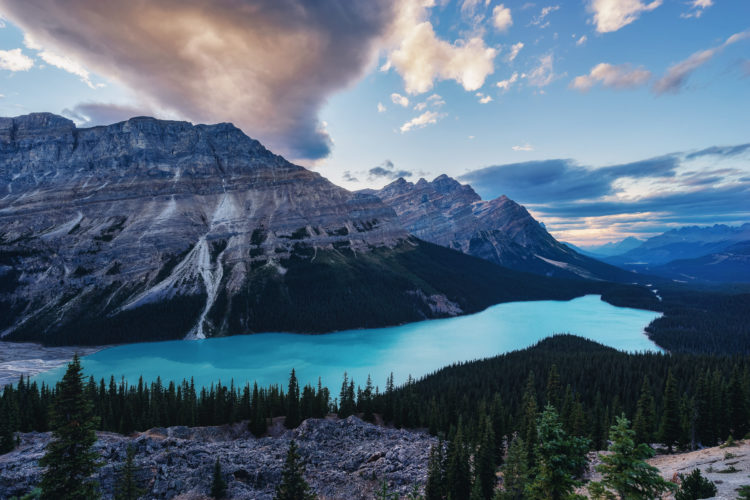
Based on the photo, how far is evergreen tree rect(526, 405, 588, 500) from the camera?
1933 centimetres

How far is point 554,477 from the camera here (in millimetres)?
19609

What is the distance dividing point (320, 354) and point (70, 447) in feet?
388

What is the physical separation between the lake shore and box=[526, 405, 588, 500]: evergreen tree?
458 ft

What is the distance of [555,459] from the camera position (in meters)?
19.2

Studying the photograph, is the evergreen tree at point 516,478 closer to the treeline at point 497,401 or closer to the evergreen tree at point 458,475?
the evergreen tree at point 458,475

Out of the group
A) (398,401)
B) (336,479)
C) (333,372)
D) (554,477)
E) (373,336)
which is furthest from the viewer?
(373,336)

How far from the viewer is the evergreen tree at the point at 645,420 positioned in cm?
4825

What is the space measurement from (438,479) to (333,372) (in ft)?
258

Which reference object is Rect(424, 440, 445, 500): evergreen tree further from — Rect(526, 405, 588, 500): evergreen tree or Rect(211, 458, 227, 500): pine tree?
Rect(526, 405, 588, 500): evergreen tree

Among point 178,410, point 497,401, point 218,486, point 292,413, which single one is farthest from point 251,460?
point 497,401

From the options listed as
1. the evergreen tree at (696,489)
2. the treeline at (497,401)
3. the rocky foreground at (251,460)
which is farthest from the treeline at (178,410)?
the evergreen tree at (696,489)

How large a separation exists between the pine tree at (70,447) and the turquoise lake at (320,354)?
8069 cm

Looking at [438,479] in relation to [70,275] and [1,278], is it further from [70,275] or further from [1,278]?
[1,278]

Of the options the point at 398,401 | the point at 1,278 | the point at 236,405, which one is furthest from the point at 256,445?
the point at 1,278
